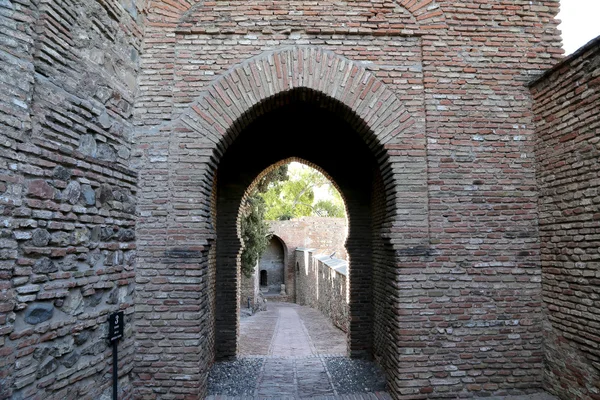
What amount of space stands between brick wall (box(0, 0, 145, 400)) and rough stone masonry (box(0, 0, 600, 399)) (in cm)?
3

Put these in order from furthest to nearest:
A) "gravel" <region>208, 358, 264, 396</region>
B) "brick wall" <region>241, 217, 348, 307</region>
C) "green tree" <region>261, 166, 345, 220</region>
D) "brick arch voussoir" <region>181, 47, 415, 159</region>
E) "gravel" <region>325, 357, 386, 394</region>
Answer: "green tree" <region>261, 166, 345, 220</region> < "brick wall" <region>241, 217, 348, 307</region> < "gravel" <region>325, 357, 386, 394</region> < "gravel" <region>208, 358, 264, 396</region> < "brick arch voussoir" <region>181, 47, 415, 159</region>

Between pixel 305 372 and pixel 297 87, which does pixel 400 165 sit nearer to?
pixel 297 87

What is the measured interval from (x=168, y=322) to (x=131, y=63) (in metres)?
2.83

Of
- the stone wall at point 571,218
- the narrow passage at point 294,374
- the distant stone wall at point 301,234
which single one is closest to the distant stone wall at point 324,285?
the distant stone wall at point 301,234

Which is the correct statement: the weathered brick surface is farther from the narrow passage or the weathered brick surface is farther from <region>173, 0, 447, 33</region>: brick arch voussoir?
the narrow passage

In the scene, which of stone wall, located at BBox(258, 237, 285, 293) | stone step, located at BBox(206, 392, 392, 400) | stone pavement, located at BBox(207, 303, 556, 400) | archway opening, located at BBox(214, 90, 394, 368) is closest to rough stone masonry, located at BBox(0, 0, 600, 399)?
stone step, located at BBox(206, 392, 392, 400)

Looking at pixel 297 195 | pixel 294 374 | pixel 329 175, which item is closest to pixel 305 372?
pixel 294 374

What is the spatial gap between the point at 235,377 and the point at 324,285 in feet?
26.3

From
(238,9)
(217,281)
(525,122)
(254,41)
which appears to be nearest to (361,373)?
(217,281)

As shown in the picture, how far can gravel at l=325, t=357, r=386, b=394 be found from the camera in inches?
199

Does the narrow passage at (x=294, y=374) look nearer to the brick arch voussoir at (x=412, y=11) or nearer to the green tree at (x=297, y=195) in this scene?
the brick arch voussoir at (x=412, y=11)

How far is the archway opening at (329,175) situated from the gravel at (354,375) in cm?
23

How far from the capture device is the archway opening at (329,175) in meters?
6.46

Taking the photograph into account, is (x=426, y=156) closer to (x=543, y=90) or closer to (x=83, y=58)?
(x=543, y=90)
